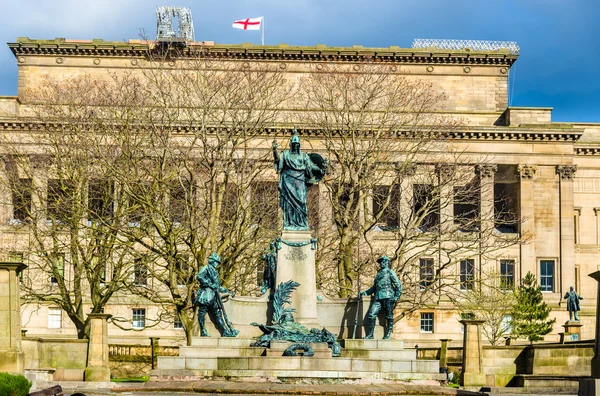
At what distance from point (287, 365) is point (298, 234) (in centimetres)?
556

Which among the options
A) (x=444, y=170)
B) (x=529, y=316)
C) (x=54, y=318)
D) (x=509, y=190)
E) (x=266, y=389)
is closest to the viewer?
(x=266, y=389)

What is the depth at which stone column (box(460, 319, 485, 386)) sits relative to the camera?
45.9 meters

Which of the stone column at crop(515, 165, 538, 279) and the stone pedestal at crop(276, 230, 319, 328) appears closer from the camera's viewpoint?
the stone pedestal at crop(276, 230, 319, 328)

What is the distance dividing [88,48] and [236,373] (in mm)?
60760

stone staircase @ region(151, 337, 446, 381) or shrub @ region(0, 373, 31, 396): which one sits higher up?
shrub @ region(0, 373, 31, 396)

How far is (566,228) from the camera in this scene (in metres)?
89.9

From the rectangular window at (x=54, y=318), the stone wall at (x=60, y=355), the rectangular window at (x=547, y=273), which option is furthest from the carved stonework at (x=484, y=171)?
the stone wall at (x=60, y=355)

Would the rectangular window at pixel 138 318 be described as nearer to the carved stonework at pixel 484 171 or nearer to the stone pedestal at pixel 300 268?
the carved stonework at pixel 484 171

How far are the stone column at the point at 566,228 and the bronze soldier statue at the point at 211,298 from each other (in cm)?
5953

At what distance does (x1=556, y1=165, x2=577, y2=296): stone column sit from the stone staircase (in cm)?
5937

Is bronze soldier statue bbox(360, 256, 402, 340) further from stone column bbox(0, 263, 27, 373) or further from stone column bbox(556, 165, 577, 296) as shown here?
stone column bbox(556, 165, 577, 296)

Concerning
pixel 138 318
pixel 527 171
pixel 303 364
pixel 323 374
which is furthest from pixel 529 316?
pixel 323 374

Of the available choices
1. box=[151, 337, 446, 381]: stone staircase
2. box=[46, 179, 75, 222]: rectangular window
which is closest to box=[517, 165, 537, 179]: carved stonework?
box=[46, 179, 75, 222]: rectangular window

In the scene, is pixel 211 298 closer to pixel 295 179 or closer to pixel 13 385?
pixel 295 179
